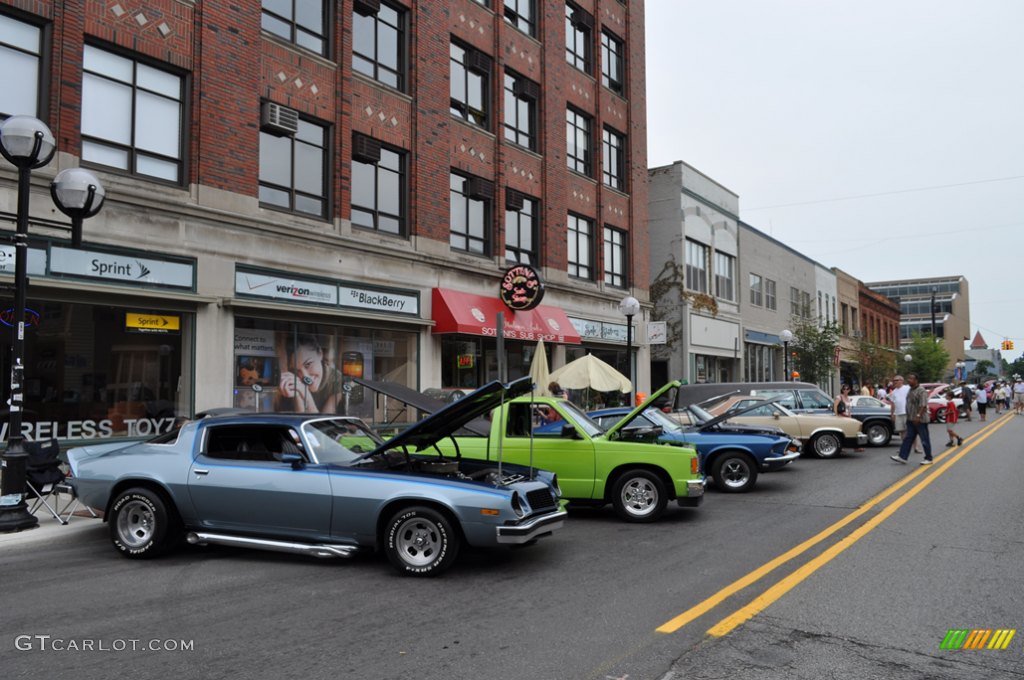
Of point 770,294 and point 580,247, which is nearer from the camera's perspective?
point 580,247

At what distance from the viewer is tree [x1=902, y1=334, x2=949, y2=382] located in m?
67.6

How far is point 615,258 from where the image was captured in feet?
93.4

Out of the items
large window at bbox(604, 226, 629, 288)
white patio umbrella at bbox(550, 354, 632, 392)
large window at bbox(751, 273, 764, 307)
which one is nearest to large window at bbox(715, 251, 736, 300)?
large window at bbox(751, 273, 764, 307)

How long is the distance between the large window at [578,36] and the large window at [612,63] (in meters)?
0.95

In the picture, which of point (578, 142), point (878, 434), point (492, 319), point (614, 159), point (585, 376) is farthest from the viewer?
point (614, 159)

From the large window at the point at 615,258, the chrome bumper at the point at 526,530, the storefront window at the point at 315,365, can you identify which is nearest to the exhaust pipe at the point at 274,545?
the chrome bumper at the point at 526,530

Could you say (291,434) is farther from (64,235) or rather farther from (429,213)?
(429,213)

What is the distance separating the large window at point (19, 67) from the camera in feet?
39.5

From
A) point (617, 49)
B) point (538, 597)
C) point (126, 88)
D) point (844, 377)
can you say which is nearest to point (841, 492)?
point (538, 597)

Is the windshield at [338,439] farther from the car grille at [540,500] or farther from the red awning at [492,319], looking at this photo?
the red awning at [492,319]

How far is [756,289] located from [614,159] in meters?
15.0

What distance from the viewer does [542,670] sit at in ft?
15.0

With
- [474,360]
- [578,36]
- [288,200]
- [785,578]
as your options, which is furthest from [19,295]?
[578,36]

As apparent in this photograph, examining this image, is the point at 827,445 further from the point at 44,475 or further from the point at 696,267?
the point at 696,267
